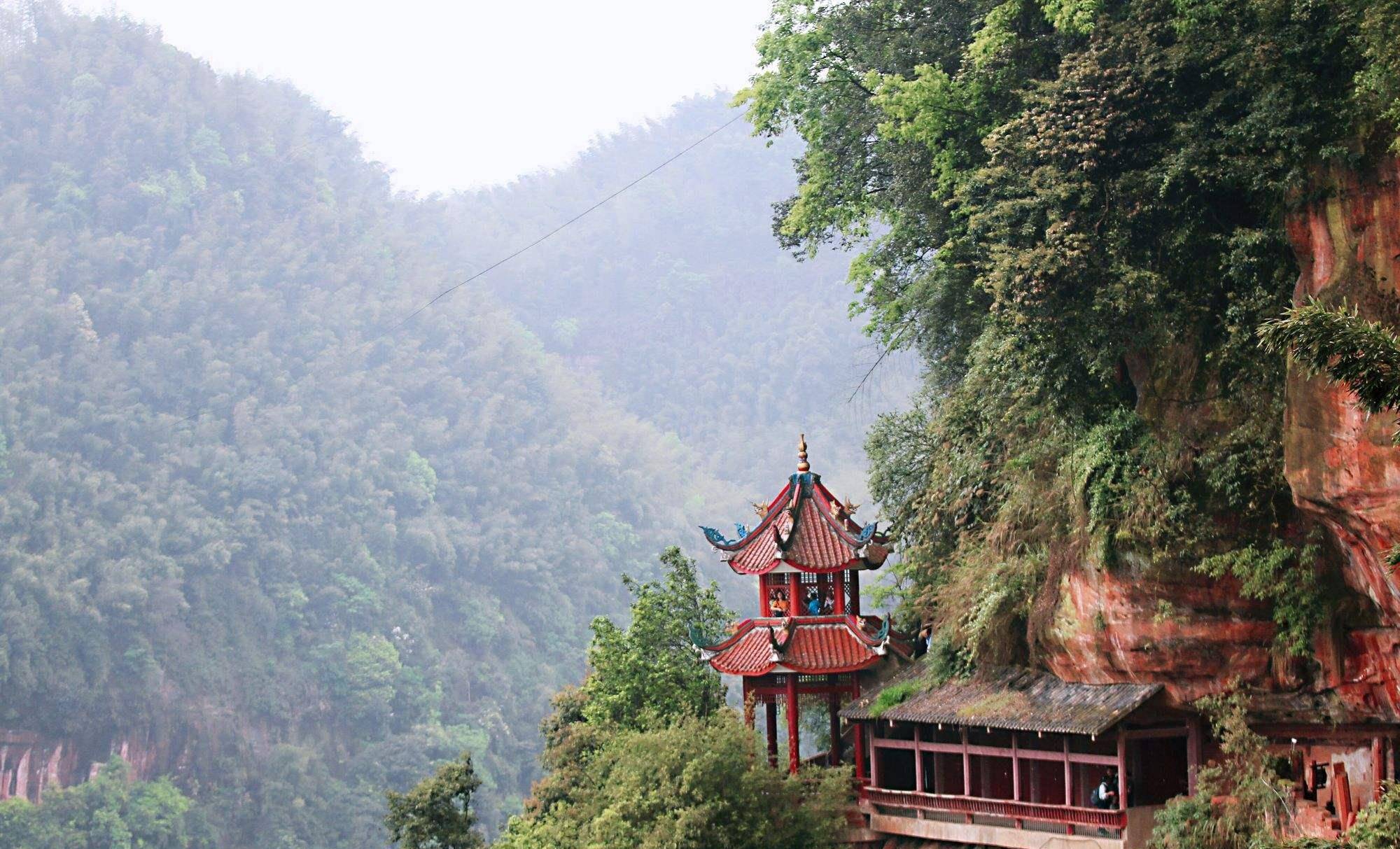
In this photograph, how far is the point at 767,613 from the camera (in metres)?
22.1

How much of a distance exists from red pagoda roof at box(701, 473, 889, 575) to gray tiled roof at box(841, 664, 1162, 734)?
171cm

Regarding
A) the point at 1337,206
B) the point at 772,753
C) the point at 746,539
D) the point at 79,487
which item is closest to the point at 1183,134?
the point at 1337,206

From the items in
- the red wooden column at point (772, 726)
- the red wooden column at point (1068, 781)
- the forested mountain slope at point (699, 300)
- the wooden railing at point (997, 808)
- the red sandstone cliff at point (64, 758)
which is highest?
the forested mountain slope at point (699, 300)

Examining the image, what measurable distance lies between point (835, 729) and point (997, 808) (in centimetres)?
313

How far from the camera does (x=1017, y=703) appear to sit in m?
18.9

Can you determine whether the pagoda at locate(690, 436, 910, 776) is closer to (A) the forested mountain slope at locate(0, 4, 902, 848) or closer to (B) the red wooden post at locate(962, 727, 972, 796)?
(B) the red wooden post at locate(962, 727, 972, 796)

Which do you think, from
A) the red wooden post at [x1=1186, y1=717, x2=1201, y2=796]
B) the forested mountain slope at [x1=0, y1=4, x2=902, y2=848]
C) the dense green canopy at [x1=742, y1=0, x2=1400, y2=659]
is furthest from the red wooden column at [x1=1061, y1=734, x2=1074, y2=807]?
the forested mountain slope at [x1=0, y1=4, x2=902, y2=848]

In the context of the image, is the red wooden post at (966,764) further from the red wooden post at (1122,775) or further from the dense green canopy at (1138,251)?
the red wooden post at (1122,775)

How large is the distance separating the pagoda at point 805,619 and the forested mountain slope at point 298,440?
3878 centimetres

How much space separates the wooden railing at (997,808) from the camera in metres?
17.9

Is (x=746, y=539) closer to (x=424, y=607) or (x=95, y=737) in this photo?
(x=95, y=737)

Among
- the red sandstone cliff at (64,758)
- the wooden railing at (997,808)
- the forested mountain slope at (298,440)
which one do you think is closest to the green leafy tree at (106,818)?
the red sandstone cliff at (64,758)

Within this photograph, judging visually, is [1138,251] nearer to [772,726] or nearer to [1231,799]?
[1231,799]

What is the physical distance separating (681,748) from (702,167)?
338 ft
